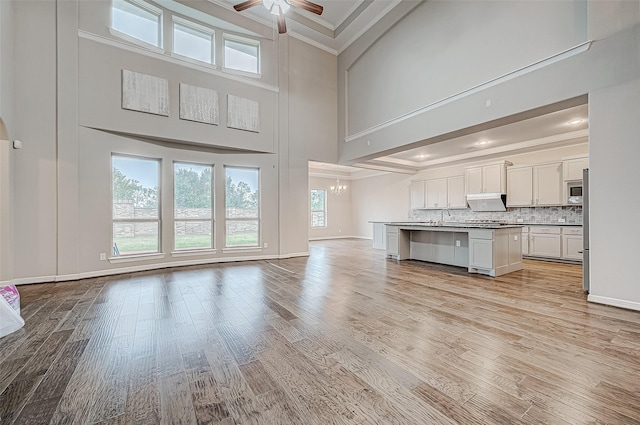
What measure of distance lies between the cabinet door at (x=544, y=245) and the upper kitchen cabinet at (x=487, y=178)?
150 cm

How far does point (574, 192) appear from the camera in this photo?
244 inches

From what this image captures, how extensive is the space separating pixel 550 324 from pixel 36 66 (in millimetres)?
7744

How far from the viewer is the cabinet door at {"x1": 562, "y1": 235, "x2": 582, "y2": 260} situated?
19.7ft

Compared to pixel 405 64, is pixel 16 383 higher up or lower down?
lower down

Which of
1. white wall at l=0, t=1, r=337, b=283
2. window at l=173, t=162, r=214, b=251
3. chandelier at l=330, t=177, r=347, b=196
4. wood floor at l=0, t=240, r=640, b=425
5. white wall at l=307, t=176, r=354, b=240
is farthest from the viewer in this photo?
white wall at l=307, t=176, r=354, b=240

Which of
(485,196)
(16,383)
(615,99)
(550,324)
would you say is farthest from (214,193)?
(485,196)

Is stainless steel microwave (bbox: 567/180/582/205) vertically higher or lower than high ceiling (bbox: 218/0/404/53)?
lower

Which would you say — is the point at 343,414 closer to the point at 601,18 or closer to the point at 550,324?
the point at 550,324

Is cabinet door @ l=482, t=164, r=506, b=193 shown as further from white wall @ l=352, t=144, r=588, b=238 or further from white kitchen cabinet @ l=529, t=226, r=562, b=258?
white kitchen cabinet @ l=529, t=226, r=562, b=258

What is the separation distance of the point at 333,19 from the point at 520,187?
6608 mm

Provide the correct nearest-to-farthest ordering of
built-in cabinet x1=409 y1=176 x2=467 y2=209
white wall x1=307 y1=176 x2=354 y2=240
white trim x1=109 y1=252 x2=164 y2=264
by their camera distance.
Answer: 1. white trim x1=109 y1=252 x2=164 y2=264
2. built-in cabinet x1=409 y1=176 x2=467 y2=209
3. white wall x1=307 y1=176 x2=354 y2=240

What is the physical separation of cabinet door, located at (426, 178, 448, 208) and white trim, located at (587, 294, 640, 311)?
5975mm

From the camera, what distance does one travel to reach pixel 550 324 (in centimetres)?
270

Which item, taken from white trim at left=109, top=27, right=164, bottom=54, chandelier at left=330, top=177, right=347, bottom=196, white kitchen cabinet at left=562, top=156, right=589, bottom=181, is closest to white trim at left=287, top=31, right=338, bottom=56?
white trim at left=109, top=27, right=164, bottom=54
